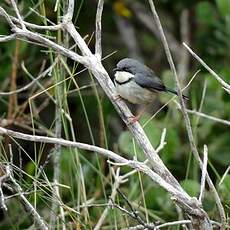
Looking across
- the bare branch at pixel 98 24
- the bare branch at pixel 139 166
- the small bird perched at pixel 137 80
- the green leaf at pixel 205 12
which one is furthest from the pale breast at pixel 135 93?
the green leaf at pixel 205 12

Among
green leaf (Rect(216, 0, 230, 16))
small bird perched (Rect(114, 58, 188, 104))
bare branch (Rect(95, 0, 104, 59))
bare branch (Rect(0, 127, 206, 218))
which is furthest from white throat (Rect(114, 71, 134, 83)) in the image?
bare branch (Rect(0, 127, 206, 218))

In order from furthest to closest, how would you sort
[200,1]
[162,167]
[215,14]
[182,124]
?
[200,1], [215,14], [182,124], [162,167]

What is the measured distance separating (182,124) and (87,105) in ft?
2.68

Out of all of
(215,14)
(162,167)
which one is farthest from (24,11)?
(162,167)

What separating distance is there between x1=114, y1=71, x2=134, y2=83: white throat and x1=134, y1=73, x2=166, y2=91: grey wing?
53 millimetres

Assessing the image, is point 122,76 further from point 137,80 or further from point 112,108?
point 112,108

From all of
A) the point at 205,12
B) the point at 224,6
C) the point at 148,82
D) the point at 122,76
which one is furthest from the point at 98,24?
the point at 205,12

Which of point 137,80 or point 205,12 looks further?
point 205,12

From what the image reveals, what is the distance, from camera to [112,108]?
4176 millimetres

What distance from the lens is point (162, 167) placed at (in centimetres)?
223

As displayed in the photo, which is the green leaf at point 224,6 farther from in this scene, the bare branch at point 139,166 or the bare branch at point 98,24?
the bare branch at point 139,166

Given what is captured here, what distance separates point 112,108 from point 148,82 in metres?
0.86

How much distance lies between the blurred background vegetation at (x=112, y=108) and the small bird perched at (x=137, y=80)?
0.53ft

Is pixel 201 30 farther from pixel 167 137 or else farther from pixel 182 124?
pixel 167 137
